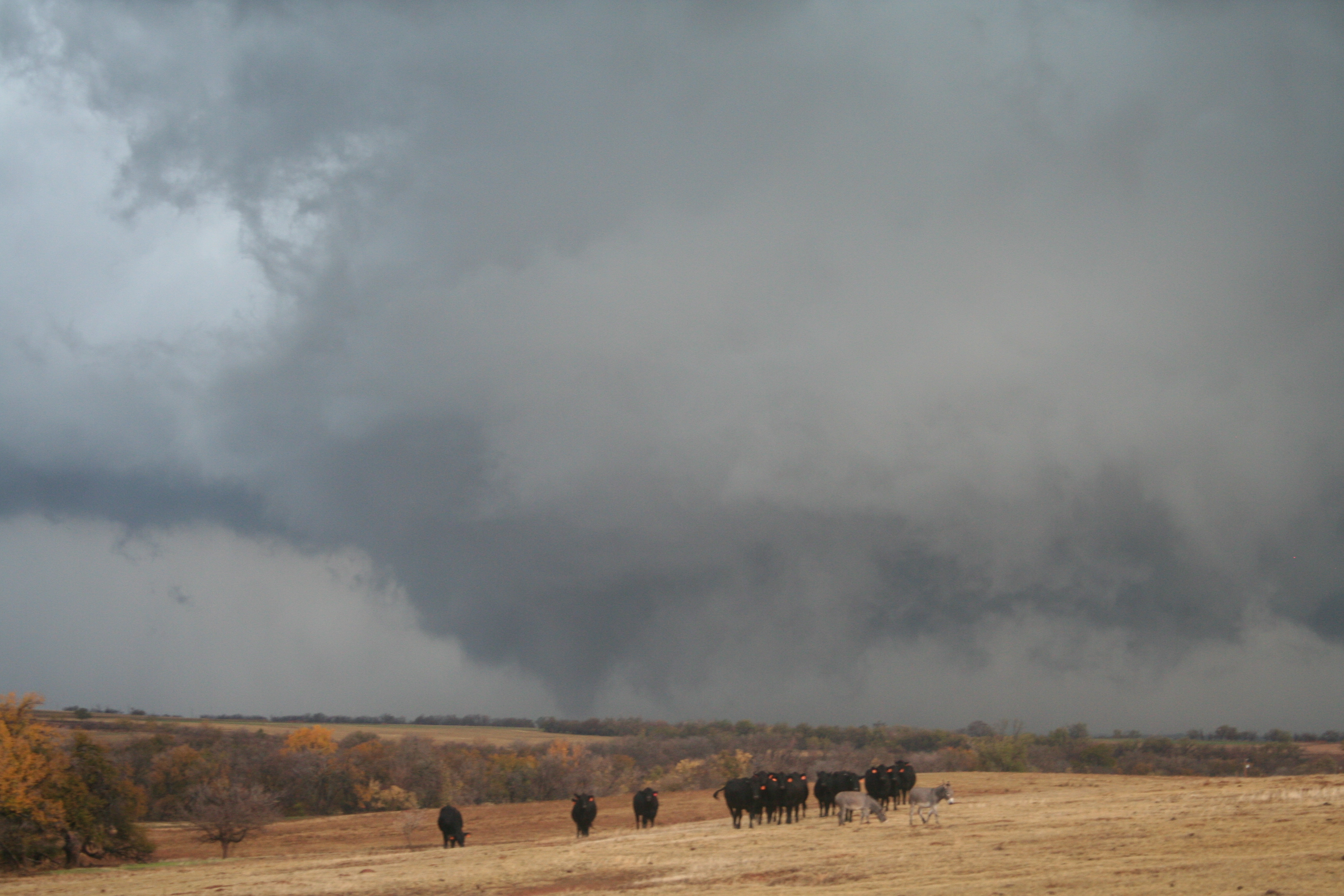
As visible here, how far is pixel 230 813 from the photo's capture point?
5144 centimetres

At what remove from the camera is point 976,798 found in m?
46.3

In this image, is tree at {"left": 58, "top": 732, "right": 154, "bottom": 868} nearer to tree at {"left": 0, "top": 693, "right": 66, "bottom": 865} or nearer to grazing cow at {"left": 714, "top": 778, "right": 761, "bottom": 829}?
tree at {"left": 0, "top": 693, "right": 66, "bottom": 865}

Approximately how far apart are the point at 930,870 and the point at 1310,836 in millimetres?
8671

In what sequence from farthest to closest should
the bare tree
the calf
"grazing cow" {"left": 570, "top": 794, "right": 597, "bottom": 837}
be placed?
the bare tree → "grazing cow" {"left": 570, "top": 794, "right": 597, "bottom": 837} → the calf

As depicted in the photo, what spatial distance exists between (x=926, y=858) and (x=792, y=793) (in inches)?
722

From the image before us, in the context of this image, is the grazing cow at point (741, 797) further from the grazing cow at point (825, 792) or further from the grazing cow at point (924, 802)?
the grazing cow at point (924, 802)

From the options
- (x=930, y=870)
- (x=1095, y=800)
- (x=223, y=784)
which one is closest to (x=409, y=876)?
(x=930, y=870)

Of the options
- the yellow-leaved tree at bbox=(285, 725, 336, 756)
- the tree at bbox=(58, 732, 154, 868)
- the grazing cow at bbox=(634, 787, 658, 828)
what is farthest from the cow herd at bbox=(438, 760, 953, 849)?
the yellow-leaved tree at bbox=(285, 725, 336, 756)

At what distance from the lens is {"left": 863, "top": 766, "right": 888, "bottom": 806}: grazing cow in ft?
139

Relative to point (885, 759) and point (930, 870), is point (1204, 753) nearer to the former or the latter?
point (885, 759)

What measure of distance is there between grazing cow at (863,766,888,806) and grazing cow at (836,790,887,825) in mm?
4061

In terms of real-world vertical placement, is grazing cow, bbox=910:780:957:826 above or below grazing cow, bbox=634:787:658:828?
above

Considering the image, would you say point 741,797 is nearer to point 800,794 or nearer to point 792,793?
point 792,793

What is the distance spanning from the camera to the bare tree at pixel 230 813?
2023 inches
